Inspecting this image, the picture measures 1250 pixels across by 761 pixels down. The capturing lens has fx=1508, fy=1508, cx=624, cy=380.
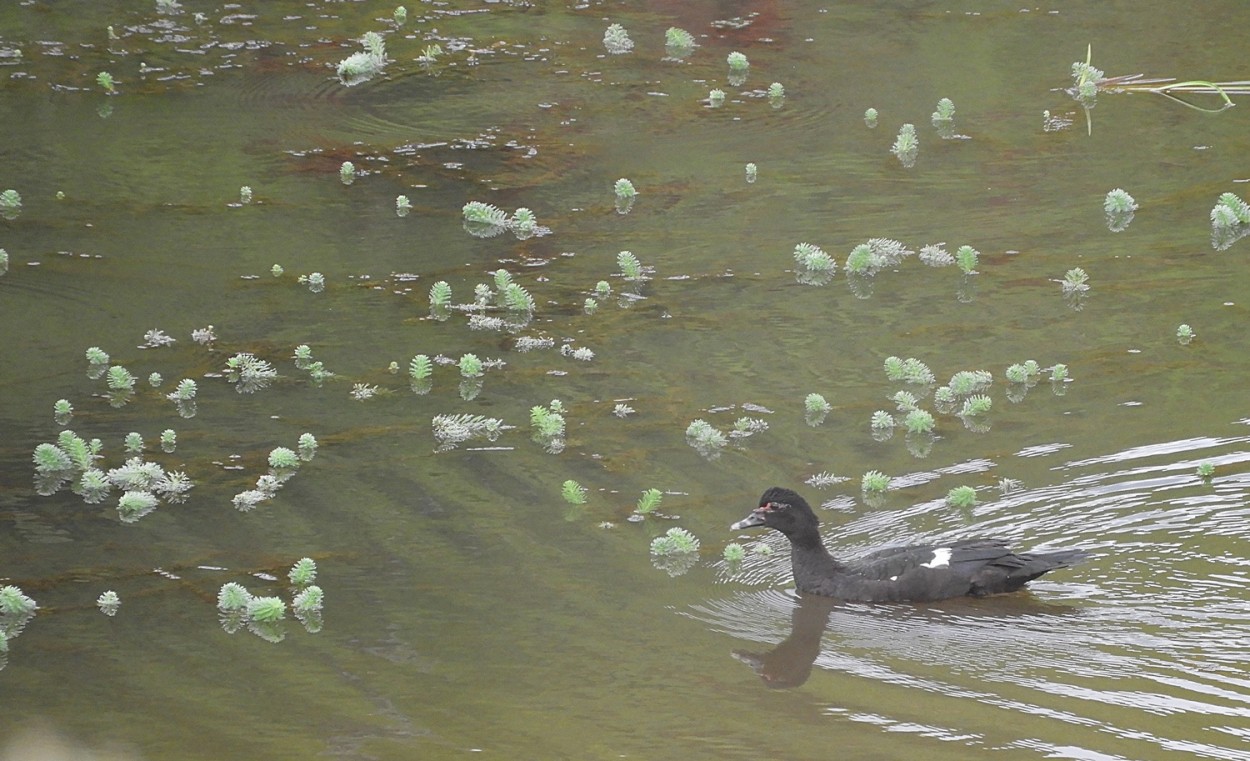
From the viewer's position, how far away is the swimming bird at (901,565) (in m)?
7.82

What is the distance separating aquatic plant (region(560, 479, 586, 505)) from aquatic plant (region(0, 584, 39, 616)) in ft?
9.68

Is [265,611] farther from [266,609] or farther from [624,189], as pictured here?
[624,189]

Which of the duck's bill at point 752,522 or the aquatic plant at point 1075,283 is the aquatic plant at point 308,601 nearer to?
the duck's bill at point 752,522

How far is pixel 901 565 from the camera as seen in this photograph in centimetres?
791

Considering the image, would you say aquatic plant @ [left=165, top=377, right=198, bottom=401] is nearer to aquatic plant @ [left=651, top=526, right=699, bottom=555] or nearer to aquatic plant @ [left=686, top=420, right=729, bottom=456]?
aquatic plant @ [left=686, top=420, right=729, bottom=456]

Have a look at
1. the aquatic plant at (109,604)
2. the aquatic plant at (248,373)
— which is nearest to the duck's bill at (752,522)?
the aquatic plant at (109,604)

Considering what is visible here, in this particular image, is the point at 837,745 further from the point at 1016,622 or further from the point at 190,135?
the point at 190,135

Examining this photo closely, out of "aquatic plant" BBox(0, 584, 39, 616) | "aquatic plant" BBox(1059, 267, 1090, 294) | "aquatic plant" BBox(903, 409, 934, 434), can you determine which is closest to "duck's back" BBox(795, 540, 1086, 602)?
"aquatic plant" BBox(903, 409, 934, 434)

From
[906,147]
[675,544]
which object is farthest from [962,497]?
[906,147]

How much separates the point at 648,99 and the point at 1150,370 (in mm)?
8015

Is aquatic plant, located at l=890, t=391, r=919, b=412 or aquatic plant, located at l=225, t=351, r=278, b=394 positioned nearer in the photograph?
aquatic plant, located at l=890, t=391, r=919, b=412

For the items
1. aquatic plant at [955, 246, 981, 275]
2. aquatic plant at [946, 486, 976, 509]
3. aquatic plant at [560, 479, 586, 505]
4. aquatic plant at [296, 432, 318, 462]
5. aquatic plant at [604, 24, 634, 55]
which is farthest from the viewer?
aquatic plant at [604, 24, 634, 55]

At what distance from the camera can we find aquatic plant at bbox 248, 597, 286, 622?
7668 millimetres

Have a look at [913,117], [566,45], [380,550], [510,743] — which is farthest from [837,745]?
[566,45]
